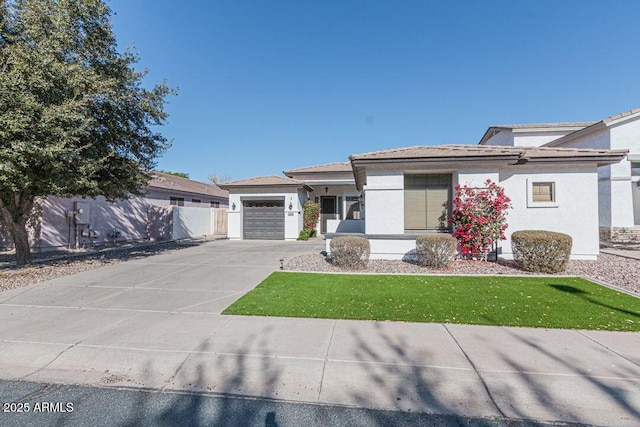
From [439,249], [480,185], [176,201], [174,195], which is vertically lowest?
[439,249]

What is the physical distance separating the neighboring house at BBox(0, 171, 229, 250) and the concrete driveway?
980 cm

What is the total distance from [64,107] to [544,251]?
1358 centimetres

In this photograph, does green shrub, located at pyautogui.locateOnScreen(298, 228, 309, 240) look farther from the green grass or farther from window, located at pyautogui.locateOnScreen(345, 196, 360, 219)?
the green grass

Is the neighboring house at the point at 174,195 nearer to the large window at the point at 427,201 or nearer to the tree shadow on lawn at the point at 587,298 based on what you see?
the large window at the point at 427,201

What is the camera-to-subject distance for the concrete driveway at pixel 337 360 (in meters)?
2.90

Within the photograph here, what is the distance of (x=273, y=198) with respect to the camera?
19.1m

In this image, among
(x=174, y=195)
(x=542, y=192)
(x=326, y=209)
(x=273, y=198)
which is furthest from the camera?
(x=174, y=195)

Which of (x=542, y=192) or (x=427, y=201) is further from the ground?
(x=542, y=192)

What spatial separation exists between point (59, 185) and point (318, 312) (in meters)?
8.43

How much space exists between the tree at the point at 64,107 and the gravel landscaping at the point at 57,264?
1031 mm

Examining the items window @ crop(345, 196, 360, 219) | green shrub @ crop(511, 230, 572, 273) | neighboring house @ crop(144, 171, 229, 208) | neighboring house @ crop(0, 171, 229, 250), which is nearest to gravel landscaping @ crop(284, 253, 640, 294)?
green shrub @ crop(511, 230, 572, 273)

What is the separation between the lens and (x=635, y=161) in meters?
13.4

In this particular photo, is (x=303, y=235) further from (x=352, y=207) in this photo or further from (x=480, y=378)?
→ (x=480, y=378)

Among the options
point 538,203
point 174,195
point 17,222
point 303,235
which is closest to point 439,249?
point 538,203
